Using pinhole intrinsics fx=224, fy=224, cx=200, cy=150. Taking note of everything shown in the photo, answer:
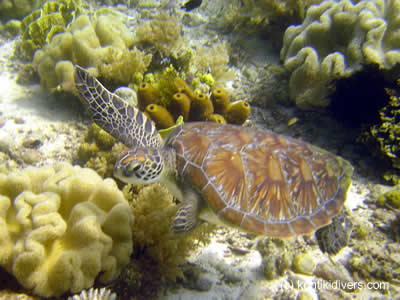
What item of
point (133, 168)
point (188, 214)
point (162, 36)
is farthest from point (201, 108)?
point (162, 36)

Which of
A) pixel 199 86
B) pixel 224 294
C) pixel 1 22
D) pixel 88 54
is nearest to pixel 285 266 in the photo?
pixel 224 294

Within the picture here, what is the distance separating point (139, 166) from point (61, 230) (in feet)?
2.50

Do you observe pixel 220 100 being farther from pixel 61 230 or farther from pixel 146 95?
pixel 61 230

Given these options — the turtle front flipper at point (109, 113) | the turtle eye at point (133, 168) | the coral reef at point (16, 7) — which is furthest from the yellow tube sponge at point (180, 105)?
the coral reef at point (16, 7)

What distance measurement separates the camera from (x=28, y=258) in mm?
1519

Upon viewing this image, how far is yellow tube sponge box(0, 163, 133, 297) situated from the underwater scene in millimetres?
11

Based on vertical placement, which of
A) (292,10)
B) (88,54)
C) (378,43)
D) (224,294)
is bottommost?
(224,294)

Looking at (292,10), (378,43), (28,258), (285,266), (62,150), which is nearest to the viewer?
(28,258)

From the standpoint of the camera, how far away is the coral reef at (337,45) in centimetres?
358

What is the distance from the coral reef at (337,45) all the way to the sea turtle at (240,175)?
1931 mm

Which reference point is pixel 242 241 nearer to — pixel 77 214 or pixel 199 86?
pixel 77 214

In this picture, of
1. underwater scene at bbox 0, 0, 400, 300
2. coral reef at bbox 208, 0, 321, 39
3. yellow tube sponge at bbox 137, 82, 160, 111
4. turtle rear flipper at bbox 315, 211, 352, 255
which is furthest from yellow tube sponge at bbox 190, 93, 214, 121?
coral reef at bbox 208, 0, 321, 39

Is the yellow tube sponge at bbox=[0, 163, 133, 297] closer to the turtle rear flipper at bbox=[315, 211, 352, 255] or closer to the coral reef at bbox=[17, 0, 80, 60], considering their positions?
the turtle rear flipper at bbox=[315, 211, 352, 255]

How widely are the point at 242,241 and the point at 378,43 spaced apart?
12.4 feet
